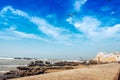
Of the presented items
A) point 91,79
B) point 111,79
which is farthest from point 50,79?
point 111,79

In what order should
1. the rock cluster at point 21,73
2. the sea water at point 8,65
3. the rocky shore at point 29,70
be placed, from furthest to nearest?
the sea water at point 8,65, the rocky shore at point 29,70, the rock cluster at point 21,73

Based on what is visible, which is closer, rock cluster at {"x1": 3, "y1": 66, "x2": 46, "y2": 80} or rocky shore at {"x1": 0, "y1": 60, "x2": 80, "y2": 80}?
rock cluster at {"x1": 3, "y1": 66, "x2": 46, "y2": 80}

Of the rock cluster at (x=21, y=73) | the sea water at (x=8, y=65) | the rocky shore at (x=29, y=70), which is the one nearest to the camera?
the rock cluster at (x=21, y=73)

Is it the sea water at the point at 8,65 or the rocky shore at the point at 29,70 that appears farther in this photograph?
the sea water at the point at 8,65

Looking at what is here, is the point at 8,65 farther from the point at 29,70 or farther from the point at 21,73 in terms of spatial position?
the point at 21,73

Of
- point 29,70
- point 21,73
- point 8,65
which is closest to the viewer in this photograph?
point 21,73

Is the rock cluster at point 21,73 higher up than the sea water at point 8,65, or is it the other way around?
the sea water at point 8,65

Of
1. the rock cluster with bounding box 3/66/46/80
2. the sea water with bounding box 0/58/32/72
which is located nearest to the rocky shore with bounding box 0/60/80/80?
the rock cluster with bounding box 3/66/46/80

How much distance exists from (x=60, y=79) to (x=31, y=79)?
A: 1.78m

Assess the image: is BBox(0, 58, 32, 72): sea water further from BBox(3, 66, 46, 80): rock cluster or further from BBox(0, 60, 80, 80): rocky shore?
BBox(3, 66, 46, 80): rock cluster

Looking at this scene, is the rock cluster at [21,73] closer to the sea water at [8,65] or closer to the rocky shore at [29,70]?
the rocky shore at [29,70]

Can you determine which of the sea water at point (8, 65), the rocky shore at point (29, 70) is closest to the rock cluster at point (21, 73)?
the rocky shore at point (29, 70)

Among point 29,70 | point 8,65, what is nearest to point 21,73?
point 29,70

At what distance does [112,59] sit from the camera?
69.9 metres
